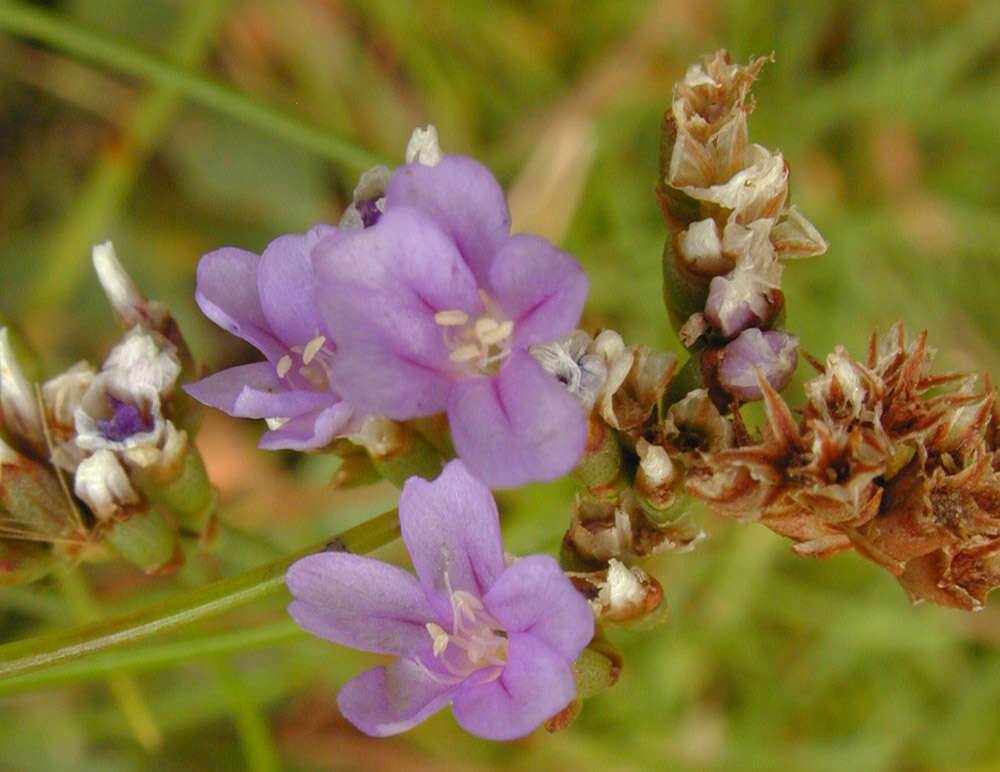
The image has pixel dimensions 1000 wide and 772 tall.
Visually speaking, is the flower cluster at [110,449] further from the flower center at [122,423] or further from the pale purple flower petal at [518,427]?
the pale purple flower petal at [518,427]

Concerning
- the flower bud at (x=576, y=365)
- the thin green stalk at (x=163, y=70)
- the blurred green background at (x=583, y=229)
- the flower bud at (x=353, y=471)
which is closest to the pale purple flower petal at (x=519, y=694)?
the flower bud at (x=576, y=365)

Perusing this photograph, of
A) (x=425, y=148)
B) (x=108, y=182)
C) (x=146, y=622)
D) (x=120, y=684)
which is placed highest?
(x=425, y=148)

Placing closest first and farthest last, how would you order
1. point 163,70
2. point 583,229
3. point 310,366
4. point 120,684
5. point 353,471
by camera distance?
point 310,366, point 353,471, point 163,70, point 120,684, point 583,229

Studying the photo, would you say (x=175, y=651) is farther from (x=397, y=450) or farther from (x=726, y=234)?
(x=726, y=234)

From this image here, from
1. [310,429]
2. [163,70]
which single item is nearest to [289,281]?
[310,429]

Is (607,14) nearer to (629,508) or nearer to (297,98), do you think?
(297,98)

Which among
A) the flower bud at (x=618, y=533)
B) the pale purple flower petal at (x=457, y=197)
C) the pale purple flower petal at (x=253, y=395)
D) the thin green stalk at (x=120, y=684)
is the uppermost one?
the pale purple flower petal at (x=457, y=197)
